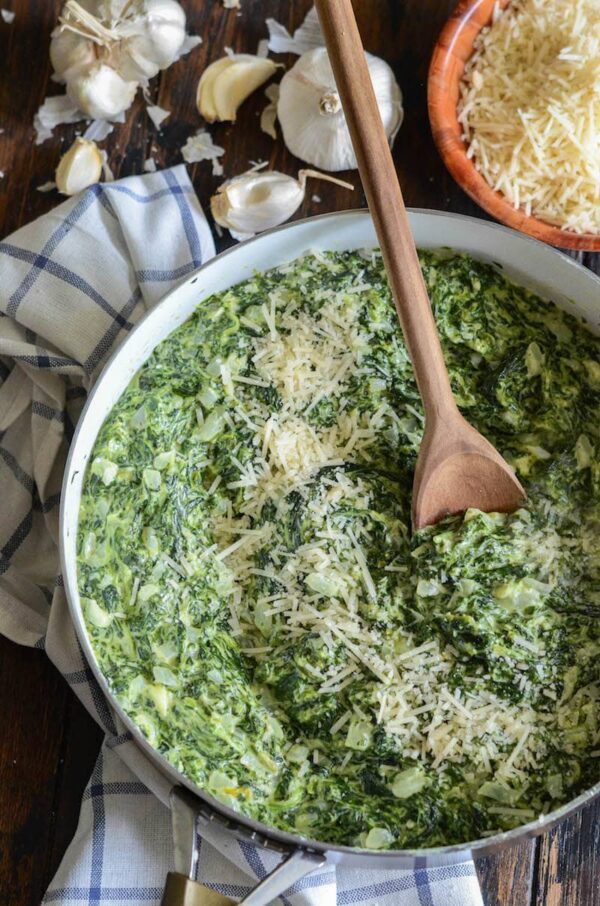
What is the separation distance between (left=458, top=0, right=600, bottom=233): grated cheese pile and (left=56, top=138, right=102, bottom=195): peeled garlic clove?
101cm

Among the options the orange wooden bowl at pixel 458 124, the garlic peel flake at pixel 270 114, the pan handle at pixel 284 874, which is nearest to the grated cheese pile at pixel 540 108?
the orange wooden bowl at pixel 458 124

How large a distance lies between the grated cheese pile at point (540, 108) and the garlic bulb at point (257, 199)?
415 mm

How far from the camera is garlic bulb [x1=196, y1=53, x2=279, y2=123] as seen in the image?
2.83m

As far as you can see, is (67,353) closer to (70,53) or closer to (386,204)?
(70,53)

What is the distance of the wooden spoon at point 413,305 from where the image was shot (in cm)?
227

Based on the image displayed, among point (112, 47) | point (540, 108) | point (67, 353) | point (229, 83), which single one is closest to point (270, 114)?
point (229, 83)

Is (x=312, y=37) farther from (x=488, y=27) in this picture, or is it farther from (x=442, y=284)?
(x=442, y=284)

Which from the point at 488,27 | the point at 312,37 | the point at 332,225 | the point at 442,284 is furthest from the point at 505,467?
the point at 312,37

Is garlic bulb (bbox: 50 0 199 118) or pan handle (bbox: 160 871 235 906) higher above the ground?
garlic bulb (bbox: 50 0 199 118)

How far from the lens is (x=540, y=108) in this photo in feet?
8.57

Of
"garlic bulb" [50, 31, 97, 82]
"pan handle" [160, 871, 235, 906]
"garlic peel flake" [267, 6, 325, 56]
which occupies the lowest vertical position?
"pan handle" [160, 871, 235, 906]

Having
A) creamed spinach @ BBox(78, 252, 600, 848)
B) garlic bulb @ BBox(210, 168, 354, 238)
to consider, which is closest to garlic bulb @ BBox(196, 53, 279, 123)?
garlic bulb @ BBox(210, 168, 354, 238)

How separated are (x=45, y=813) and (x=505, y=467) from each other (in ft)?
4.83

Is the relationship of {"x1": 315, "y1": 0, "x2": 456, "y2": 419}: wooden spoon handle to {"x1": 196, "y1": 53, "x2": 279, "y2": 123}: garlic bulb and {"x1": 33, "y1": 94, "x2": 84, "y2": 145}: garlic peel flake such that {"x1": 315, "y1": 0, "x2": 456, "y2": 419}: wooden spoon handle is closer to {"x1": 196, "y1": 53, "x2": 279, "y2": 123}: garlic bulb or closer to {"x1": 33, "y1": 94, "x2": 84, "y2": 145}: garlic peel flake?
{"x1": 196, "y1": 53, "x2": 279, "y2": 123}: garlic bulb
